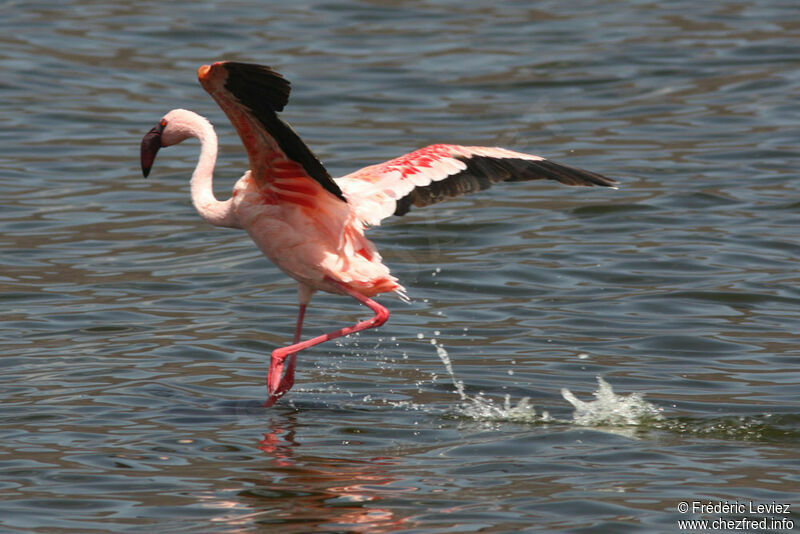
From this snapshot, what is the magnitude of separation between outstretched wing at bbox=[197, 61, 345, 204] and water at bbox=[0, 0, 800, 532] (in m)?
1.43

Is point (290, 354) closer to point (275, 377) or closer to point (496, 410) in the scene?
point (275, 377)

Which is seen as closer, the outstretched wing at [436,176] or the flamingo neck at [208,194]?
the flamingo neck at [208,194]

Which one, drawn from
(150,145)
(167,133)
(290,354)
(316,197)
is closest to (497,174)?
(316,197)

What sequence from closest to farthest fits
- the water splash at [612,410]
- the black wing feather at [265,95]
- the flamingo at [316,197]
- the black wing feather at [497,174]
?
the black wing feather at [265,95] < the water splash at [612,410] < the flamingo at [316,197] < the black wing feather at [497,174]

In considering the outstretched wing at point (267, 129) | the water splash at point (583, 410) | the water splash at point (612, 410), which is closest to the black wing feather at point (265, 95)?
the outstretched wing at point (267, 129)

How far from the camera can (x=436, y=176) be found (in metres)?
8.95

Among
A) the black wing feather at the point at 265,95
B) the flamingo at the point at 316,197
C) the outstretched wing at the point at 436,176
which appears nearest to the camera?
the black wing feather at the point at 265,95

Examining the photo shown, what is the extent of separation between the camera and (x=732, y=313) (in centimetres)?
1061

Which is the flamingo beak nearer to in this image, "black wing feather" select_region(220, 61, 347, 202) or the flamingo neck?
the flamingo neck

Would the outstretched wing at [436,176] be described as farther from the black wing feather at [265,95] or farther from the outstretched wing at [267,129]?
the black wing feather at [265,95]

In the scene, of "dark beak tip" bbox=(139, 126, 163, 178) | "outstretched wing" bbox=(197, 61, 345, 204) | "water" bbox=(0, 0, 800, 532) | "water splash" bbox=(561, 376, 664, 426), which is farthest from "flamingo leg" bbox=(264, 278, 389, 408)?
"dark beak tip" bbox=(139, 126, 163, 178)

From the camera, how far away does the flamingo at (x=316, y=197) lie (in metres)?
8.50

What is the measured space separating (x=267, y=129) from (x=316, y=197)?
2.80ft

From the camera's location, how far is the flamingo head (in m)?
8.92
